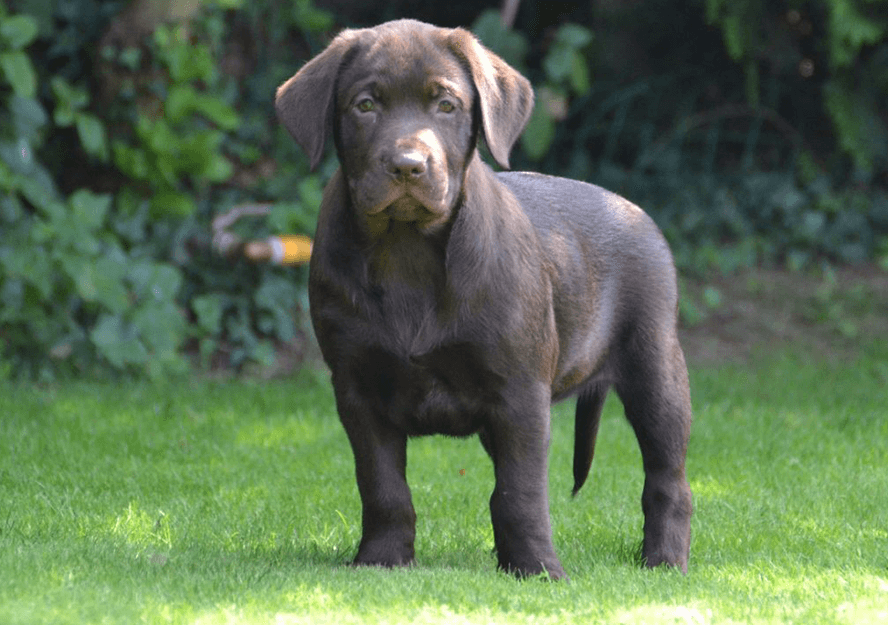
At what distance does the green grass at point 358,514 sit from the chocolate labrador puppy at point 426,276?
0.30 metres

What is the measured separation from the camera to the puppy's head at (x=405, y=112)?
393cm

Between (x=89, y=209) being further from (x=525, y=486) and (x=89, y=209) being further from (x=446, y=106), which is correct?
(x=525, y=486)

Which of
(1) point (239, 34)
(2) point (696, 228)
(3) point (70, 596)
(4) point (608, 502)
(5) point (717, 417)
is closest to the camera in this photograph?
(3) point (70, 596)

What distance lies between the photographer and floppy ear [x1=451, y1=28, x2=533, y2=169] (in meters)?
4.19

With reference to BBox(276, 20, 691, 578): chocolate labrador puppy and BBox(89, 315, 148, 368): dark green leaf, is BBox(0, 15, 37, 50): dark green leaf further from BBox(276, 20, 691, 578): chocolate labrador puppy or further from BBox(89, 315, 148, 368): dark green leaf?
BBox(276, 20, 691, 578): chocolate labrador puppy

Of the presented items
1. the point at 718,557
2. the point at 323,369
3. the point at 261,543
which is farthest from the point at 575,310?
the point at 323,369

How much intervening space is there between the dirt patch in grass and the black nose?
5166 mm

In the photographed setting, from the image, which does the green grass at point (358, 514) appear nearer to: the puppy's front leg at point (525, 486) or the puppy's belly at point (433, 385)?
the puppy's front leg at point (525, 486)

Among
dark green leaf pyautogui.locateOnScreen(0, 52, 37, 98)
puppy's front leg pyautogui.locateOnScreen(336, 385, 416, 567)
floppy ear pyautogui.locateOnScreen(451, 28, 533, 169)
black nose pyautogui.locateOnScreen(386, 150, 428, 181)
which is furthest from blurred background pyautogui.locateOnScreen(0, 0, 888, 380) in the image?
black nose pyautogui.locateOnScreen(386, 150, 428, 181)

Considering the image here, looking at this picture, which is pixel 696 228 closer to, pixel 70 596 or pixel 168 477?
pixel 168 477

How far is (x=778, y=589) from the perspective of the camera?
4.13m

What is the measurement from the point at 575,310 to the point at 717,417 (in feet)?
8.89

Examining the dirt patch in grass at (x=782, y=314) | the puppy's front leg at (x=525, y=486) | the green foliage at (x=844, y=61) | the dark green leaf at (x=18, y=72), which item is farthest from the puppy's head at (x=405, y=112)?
the green foliage at (x=844, y=61)

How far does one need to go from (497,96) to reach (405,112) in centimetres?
39
